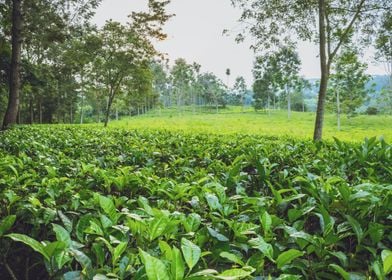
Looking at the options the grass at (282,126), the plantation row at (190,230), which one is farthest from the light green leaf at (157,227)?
the grass at (282,126)

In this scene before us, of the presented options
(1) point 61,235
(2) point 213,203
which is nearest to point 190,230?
(2) point 213,203

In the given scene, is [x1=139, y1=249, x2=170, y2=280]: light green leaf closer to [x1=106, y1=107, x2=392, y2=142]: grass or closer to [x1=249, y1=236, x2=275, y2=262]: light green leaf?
[x1=249, y1=236, x2=275, y2=262]: light green leaf

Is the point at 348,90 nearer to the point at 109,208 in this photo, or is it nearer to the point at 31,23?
the point at 31,23

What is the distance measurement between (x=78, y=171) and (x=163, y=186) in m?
1.14

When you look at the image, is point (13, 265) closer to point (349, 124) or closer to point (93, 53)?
point (93, 53)

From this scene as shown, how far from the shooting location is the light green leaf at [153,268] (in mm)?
1032

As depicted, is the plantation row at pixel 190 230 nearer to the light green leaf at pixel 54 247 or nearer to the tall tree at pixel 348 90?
the light green leaf at pixel 54 247

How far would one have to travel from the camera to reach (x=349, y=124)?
50.7 m

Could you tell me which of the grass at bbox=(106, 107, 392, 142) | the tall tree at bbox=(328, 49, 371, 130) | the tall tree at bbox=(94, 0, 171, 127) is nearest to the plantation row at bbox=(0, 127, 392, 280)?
the grass at bbox=(106, 107, 392, 142)

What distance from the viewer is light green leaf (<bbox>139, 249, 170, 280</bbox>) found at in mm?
1032

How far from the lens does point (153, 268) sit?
3.42 feet

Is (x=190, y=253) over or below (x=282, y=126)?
over

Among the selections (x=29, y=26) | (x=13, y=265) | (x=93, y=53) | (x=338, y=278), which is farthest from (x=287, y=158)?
(x=93, y=53)

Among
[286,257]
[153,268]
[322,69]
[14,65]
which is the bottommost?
[286,257]
